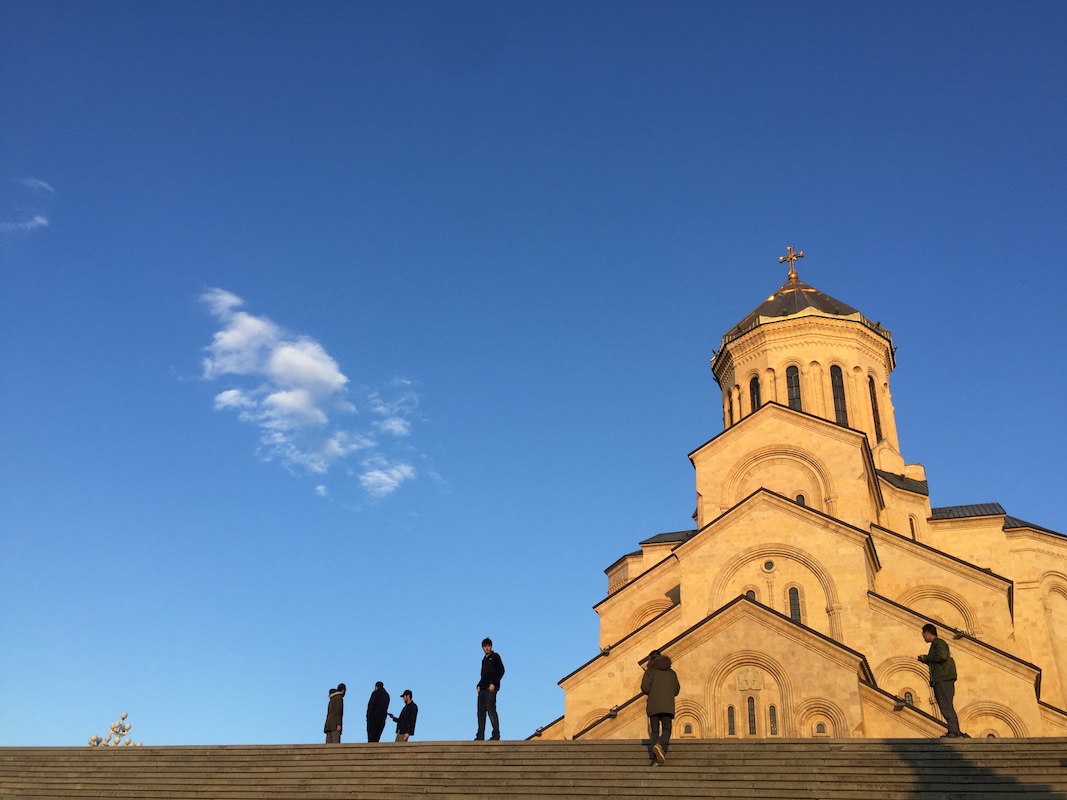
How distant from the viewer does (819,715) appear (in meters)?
17.3

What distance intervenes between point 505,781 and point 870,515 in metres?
16.4

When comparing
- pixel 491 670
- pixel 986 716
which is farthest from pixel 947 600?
pixel 491 670

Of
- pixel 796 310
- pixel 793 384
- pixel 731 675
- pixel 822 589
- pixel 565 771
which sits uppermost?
pixel 796 310

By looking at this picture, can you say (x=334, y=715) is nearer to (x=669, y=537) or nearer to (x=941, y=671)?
(x=941, y=671)

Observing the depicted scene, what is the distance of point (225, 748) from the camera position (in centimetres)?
1288

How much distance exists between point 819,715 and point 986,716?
15.4 ft

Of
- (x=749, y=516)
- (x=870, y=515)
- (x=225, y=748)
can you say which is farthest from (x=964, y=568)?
(x=225, y=748)

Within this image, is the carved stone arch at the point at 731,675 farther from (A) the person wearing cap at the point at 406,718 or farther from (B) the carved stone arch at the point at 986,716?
(A) the person wearing cap at the point at 406,718

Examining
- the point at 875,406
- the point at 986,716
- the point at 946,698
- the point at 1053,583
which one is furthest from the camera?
the point at 875,406

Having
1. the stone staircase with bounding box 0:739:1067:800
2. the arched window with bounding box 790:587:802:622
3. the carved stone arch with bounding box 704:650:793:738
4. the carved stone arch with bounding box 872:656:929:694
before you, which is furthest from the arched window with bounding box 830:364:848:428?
the stone staircase with bounding box 0:739:1067:800

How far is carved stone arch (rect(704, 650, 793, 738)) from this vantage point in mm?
17594

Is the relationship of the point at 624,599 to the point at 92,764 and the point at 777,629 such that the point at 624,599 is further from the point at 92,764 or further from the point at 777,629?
the point at 92,764

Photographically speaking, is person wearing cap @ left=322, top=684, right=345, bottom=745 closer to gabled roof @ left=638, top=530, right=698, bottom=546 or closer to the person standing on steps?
the person standing on steps

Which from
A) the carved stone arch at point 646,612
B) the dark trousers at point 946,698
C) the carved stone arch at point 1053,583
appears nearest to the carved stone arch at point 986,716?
the carved stone arch at point 646,612
